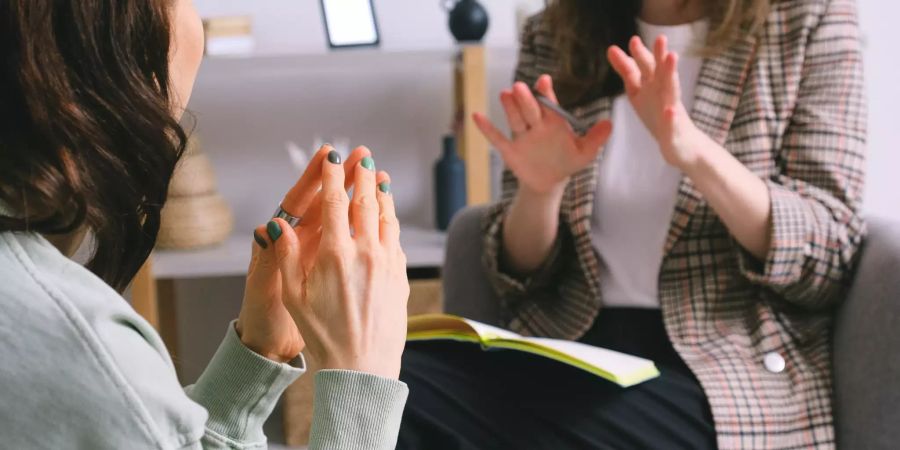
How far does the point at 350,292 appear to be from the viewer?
68cm

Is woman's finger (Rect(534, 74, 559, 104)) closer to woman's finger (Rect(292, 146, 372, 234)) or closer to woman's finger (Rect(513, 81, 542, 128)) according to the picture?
woman's finger (Rect(513, 81, 542, 128))

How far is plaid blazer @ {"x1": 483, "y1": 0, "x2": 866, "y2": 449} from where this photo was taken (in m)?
1.12

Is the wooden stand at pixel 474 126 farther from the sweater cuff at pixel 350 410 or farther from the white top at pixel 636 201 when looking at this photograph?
the sweater cuff at pixel 350 410

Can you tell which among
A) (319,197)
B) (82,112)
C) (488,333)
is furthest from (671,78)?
(82,112)

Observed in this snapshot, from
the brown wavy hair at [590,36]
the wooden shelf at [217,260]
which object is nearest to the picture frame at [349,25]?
the wooden shelf at [217,260]

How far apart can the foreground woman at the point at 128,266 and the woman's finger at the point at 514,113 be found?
0.46 metres

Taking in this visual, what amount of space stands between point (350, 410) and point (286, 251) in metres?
0.15

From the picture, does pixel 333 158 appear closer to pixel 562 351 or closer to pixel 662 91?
pixel 562 351

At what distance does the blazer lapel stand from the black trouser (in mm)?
199

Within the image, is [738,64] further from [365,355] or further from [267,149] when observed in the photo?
[267,149]

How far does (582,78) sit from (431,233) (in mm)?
887

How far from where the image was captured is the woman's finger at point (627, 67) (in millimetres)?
1114

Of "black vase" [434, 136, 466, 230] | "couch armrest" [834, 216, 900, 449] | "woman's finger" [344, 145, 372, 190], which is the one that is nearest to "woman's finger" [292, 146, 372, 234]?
"woman's finger" [344, 145, 372, 190]

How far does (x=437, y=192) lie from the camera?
7.04 ft
